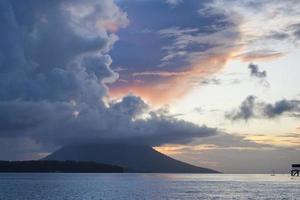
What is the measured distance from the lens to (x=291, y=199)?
133 m

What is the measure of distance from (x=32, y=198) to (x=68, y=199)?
1081 centimetres

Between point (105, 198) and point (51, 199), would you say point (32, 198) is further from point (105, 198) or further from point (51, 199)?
point (105, 198)

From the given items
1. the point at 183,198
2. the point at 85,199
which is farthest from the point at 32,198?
the point at 183,198

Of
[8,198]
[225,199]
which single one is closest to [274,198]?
[225,199]

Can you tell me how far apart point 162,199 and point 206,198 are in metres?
13.7

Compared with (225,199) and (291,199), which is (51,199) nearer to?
(225,199)

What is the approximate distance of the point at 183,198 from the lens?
138 metres

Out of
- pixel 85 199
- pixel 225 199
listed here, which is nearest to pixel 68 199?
pixel 85 199

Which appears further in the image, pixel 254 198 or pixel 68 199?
pixel 254 198

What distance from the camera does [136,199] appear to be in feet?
429

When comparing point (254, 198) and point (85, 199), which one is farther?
point (254, 198)

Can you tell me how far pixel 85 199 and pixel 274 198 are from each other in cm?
4914

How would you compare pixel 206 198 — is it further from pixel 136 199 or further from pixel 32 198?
pixel 32 198

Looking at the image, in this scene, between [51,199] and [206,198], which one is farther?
[206,198]
